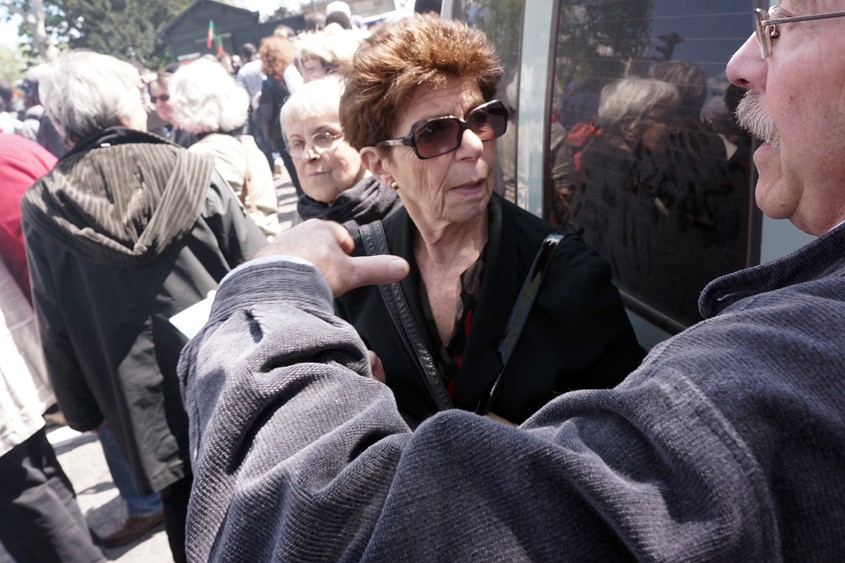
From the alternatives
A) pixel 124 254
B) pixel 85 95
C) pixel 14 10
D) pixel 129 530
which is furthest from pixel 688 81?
pixel 14 10

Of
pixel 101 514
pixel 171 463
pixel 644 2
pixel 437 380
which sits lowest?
pixel 101 514

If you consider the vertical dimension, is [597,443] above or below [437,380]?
above

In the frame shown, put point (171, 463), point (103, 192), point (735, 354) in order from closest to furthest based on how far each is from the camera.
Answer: point (735, 354) < point (103, 192) < point (171, 463)

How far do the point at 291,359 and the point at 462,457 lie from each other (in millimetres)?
295

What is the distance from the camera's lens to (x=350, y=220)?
7.72 feet

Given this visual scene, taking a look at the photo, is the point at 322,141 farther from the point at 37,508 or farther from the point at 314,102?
the point at 37,508

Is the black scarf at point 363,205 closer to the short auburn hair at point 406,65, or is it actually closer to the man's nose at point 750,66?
the short auburn hair at point 406,65

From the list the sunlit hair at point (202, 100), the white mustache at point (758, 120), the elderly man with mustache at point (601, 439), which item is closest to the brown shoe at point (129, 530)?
the sunlit hair at point (202, 100)

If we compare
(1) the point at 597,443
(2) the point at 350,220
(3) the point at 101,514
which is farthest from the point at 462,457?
(3) the point at 101,514

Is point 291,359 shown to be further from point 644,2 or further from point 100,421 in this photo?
point 100,421

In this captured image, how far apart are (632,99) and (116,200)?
219cm

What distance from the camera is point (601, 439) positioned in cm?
61

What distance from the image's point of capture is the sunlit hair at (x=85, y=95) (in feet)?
8.66

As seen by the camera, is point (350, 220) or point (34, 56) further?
point (34, 56)
